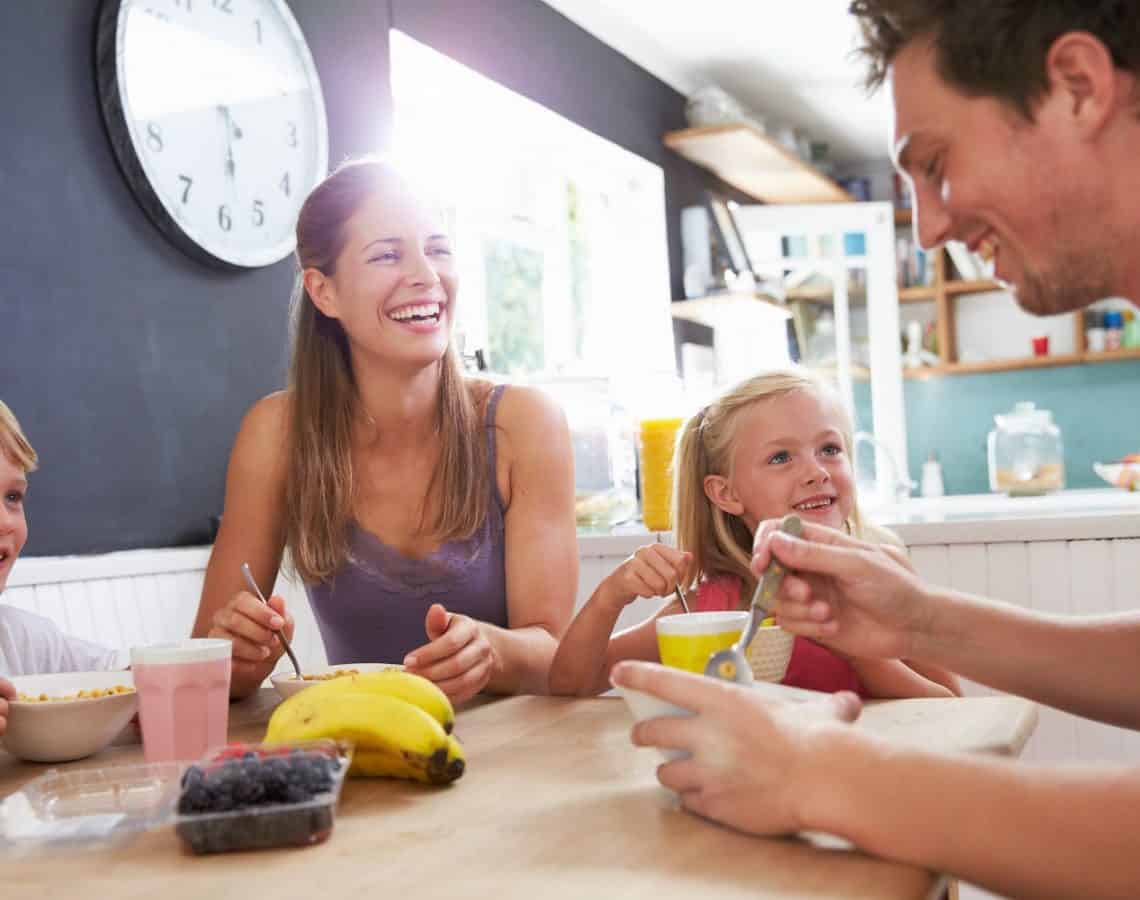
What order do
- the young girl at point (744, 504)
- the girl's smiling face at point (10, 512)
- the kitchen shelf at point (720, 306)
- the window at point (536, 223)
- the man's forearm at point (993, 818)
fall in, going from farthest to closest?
the kitchen shelf at point (720, 306) → the window at point (536, 223) → the girl's smiling face at point (10, 512) → the young girl at point (744, 504) → the man's forearm at point (993, 818)

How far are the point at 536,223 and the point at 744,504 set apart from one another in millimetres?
2957

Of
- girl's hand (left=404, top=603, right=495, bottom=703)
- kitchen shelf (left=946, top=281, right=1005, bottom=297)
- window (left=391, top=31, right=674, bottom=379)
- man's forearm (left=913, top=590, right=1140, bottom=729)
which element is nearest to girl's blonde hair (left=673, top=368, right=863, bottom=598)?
girl's hand (left=404, top=603, right=495, bottom=703)

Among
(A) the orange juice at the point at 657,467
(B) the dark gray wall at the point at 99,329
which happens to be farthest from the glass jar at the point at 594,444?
(B) the dark gray wall at the point at 99,329

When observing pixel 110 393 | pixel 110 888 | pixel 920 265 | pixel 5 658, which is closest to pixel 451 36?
pixel 110 393

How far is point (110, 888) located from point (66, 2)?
6.66 ft

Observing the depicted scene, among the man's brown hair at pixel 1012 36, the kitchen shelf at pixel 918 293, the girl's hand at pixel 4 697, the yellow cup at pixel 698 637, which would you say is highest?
the kitchen shelf at pixel 918 293

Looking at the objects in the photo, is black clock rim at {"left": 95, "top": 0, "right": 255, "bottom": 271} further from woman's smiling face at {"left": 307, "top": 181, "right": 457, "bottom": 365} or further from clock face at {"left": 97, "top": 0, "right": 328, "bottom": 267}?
woman's smiling face at {"left": 307, "top": 181, "right": 457, "bottom": 365}

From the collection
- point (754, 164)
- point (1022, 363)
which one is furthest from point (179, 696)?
point (1022, 363)

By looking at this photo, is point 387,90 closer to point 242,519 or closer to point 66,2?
point 66,2

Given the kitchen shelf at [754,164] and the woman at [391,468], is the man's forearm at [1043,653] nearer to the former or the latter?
the woman at [391,468]

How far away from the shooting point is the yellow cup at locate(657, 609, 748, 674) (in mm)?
1064

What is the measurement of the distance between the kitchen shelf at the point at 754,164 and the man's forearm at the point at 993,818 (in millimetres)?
4600

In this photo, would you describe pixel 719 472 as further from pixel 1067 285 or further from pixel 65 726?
pixel 65 726

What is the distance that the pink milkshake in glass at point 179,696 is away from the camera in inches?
42.5
